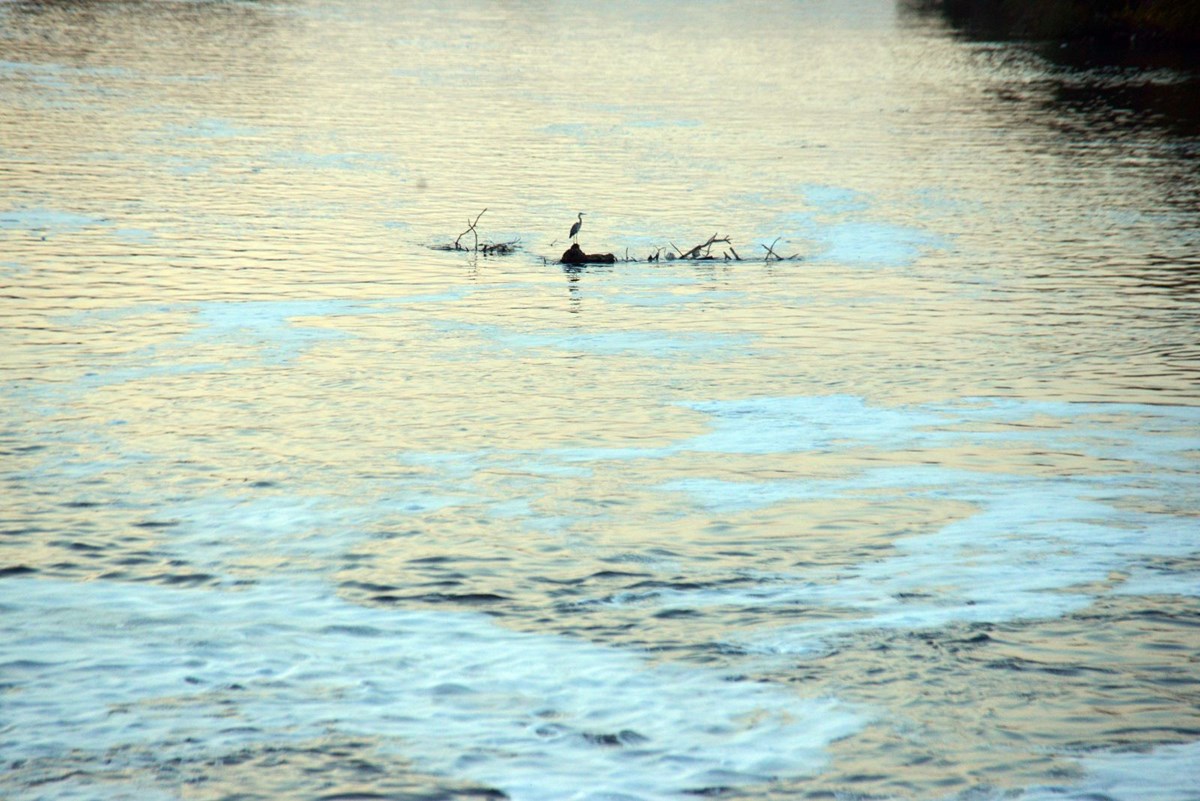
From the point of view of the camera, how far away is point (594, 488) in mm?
13258

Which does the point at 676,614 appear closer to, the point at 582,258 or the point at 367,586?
the point at 367,586

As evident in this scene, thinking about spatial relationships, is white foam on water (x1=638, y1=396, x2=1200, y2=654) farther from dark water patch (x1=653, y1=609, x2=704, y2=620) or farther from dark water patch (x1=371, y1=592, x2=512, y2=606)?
dark water patch (x1=371, y1=592, x2=512, y2=606)

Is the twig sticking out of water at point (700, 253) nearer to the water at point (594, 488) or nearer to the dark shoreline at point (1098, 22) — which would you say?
the water at point (594, 488)

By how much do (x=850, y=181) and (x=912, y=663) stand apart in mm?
26009

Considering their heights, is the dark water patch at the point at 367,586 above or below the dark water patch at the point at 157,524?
below

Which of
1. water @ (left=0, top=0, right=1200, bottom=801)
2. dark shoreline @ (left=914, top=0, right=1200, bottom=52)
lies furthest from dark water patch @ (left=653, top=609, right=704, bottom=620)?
dark shoreline @ (left=914, top=0, right=1200, bottom=52)

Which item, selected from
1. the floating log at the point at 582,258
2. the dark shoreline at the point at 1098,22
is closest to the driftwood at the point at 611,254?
the floating log at the point at 582,258

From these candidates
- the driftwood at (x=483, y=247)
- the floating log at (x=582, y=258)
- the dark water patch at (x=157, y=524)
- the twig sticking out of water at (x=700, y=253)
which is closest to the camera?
the dark water patch at (x=157, y=524)

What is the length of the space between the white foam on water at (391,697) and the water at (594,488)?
0.03 metres

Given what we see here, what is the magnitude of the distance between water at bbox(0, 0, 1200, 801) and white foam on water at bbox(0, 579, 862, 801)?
34 millimetres

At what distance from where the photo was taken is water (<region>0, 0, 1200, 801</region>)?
8.76 m

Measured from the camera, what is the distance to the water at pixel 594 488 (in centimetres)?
876

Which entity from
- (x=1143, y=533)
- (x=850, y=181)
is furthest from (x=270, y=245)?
(x=1143, y=533)

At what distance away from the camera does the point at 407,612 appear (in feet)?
34.7
